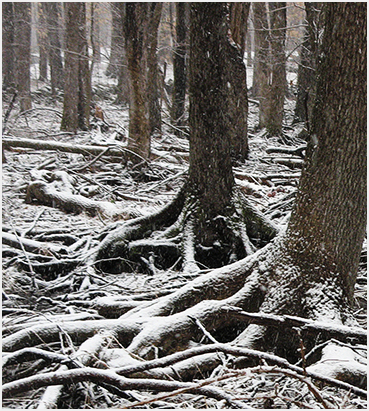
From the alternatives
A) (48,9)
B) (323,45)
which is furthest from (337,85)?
(48,9)

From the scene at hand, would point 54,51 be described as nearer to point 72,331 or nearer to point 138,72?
point 138,72

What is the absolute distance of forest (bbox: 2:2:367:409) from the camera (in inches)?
113

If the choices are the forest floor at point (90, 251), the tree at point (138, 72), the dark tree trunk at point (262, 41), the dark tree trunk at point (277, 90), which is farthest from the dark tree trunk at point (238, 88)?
the dark tree trunk at point (262, 41)

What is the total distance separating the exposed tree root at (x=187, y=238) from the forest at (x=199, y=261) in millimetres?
18

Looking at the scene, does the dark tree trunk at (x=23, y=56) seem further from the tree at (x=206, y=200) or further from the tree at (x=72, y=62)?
the tree at (x=206, y=200)

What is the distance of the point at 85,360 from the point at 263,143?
12.3m

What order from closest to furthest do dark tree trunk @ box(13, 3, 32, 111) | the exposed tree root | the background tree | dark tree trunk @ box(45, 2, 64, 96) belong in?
the exposed tree root
dark tree trunk @ box(13, 3, 32, 111)
the background tree
dark tree trunk @ box(45, 2, 64, 96)

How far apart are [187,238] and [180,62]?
11314 mm

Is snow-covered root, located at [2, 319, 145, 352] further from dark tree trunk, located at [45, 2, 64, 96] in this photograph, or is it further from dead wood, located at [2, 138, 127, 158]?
dark tree trunk, located at [45, 2, 64, 96]

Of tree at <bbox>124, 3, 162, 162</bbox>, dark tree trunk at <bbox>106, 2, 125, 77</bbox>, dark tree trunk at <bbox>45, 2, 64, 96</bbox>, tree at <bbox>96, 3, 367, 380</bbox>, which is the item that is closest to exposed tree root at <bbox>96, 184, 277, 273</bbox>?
tree at <bbox>96, 3, 367, 380</bbox>

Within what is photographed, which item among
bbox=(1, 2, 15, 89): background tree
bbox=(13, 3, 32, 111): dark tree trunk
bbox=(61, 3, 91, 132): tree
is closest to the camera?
bbox=(61, 3, 91, 132): tree

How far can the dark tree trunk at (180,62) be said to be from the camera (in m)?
15.0

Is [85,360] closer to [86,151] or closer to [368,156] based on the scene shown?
[368,156]

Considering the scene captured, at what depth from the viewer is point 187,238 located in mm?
5512
